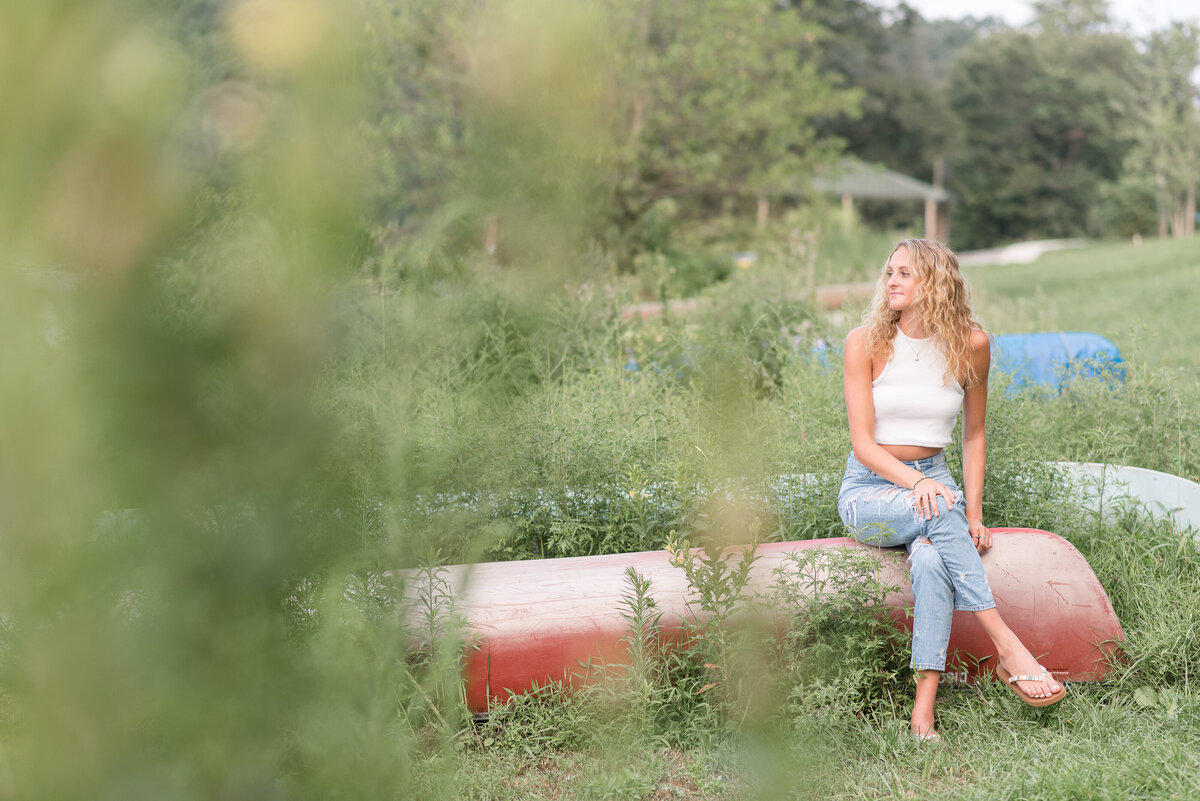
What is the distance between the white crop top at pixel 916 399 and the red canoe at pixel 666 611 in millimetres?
389

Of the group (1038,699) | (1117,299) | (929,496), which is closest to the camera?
(1038,699)

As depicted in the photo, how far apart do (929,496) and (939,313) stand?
673mm

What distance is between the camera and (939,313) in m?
3.31

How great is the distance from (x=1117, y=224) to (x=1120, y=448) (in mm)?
44762

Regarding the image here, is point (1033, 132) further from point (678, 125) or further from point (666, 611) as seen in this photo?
point (666, 611)

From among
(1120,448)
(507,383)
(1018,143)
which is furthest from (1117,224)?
(507,383)

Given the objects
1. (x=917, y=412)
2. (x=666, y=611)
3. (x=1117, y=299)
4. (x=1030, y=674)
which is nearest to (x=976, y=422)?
(x=917, y=412)

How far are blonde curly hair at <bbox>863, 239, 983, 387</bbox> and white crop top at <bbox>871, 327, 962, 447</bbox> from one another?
4 cm

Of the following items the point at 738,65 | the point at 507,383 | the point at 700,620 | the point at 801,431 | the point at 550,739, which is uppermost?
the point at 738,65

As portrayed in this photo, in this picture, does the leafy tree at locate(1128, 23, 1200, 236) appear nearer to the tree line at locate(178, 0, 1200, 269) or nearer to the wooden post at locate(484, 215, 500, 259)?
the tree line at locate(178, 0, 1200, 269)

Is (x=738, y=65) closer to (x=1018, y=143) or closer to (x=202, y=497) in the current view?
(x=202, y=497)

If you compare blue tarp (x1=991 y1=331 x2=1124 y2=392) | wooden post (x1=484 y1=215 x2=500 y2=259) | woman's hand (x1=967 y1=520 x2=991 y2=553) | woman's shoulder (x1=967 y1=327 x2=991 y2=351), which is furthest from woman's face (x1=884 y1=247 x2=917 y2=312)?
wooden post (x1=484 y1=215 x2=500 y2=259)

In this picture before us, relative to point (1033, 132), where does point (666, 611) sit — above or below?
below

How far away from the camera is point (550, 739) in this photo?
285cm
